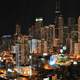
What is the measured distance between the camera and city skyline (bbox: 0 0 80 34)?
3.02 meters

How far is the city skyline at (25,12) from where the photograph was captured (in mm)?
3021

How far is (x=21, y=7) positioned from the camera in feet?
10.9

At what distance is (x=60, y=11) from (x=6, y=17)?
68 cm

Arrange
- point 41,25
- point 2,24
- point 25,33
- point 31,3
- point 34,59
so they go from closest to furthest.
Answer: point 31,3
point 2,24
point 34,59
point 25,33
point 41,25

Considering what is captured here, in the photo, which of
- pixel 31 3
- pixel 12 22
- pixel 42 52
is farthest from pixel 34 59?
pixel 31 3

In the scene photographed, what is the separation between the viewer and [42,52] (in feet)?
13.1

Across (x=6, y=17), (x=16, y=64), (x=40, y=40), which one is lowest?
(x=16, y=64)

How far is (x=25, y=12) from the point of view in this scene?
10.8 feet

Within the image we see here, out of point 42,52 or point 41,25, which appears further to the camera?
point 41,25

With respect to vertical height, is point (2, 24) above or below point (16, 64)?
above

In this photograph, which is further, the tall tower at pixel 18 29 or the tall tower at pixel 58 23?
the tall tower at pixel 18 29

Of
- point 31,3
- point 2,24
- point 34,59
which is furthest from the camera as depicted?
point 34,59

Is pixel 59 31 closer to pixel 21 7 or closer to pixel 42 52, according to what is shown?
pixel 42 52

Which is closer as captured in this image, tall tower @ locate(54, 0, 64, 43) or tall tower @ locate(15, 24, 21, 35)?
tall tower @ locate(54, 0, 64, 43)
